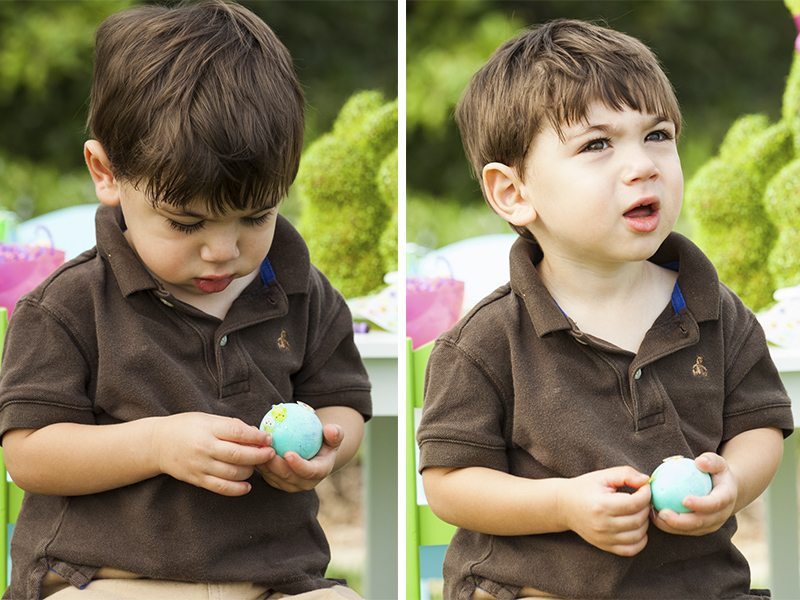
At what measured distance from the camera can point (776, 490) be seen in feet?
9.24

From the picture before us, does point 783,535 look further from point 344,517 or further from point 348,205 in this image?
point 344,517

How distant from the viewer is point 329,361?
197cm

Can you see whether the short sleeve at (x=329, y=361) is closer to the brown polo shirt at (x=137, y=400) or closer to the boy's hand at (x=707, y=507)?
the brown polo shirt at (x=137, y=400)

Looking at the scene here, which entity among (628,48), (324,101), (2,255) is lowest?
(324,101)

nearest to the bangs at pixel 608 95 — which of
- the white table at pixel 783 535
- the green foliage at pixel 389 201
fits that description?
the green foliage at pixel 389 201

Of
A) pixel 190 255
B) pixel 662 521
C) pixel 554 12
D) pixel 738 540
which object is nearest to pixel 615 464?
pixel 662 521

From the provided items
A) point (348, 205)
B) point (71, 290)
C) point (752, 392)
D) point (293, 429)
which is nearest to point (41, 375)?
point (71, 290)

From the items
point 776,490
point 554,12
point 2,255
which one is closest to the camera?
point 2,255

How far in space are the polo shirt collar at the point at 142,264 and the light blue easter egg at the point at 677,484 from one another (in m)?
0.67

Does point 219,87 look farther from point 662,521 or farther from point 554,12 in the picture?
point 554,12

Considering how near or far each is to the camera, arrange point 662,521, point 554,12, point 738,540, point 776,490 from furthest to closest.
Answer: point 554,12
point 738,540
point 776,490
point 662,521

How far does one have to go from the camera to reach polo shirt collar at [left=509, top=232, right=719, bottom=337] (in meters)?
1.73

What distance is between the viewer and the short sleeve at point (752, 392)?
5.82 ft

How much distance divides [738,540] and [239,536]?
3.34 m
